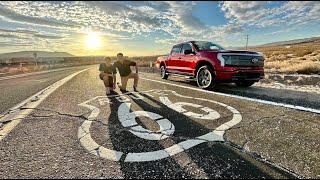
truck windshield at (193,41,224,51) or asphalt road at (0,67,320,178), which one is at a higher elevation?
truck windshield at (193,41,224,51)

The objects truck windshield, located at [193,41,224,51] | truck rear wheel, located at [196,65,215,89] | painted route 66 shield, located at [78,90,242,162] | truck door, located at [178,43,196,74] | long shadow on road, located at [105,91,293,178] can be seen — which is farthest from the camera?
truck door, located at [178,43,196,74]

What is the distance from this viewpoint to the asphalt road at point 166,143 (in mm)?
2773

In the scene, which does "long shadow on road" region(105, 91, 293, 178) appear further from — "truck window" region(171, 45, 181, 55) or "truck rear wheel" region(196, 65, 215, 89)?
"truck window" region(171, 45, 181, 55)

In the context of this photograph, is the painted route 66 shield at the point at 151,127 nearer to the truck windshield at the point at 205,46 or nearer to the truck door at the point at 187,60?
the truck door at the point at 187,60

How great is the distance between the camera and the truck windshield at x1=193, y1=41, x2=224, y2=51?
33.1 ft

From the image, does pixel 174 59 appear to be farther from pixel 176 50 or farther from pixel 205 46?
pixel 205 46

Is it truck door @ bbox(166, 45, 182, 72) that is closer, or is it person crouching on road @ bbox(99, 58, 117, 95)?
person crouching on road @ bbox(99, 58, 117, 95)

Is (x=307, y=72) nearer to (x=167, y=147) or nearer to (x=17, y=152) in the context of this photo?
(x=167, y=147)

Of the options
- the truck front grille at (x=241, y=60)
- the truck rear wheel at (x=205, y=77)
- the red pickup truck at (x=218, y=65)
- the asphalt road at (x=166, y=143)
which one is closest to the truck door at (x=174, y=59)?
the red pickup truck at (x=218, y=65)

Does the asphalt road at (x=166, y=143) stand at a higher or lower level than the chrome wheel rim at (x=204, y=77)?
lower

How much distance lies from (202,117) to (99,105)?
2694 mm

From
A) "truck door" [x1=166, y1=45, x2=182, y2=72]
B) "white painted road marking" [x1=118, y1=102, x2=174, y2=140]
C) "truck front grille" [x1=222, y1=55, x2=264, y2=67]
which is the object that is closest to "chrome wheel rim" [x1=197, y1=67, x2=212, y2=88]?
"truck front grille" [x1=222, y1=55, x2=264, y2=67]

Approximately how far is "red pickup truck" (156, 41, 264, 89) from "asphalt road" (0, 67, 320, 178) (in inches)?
116

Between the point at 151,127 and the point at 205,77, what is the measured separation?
5.44m
